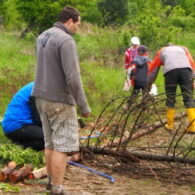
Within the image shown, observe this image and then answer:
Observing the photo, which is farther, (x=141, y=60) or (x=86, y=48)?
(x=86, y=48)

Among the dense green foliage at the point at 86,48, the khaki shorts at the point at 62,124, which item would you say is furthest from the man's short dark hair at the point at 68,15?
the dense green foliage at the point at 86,48

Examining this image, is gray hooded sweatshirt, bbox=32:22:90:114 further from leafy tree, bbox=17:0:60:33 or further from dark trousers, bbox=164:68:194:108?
leafy tree, bbox=17:0:60:33

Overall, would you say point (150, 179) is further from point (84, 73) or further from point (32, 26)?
point (32, 26)

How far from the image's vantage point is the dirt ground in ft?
14.5

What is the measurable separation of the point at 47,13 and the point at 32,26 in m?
1.30

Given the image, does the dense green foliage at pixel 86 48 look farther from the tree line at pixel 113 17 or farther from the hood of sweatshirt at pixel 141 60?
the hood of sweatshirt at pixel 141 60

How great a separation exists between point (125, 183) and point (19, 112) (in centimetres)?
160

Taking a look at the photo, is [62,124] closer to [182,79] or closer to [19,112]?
[19,112]

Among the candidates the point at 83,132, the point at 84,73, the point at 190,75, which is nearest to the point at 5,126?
the point at 83,132

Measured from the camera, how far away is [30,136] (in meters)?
5.46

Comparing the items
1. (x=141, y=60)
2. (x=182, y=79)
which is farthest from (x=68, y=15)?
(x=141, y=60)

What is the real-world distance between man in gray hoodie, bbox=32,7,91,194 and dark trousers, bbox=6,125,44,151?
58.6 inches

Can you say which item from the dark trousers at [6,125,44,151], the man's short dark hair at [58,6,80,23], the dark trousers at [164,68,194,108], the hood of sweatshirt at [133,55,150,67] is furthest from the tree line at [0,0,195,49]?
the man's short dark hair at [58,6,80,23]

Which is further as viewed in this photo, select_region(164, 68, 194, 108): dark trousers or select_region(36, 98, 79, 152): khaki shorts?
select_region(164, 68, 194, 108): dark trousers
